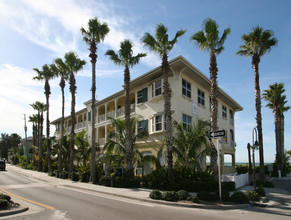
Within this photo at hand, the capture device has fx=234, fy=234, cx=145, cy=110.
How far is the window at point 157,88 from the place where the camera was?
71.0 feet

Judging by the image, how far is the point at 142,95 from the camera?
2372cm

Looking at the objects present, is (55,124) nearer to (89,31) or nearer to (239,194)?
(89,31)

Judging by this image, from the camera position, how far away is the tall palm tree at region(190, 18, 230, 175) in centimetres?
1580

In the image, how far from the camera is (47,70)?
110ft

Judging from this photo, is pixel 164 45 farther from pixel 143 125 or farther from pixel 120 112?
pixel 120 112

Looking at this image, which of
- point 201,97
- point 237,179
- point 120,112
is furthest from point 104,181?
point 201,97

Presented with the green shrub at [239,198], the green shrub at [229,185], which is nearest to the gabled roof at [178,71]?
the green shrub at [229,185]

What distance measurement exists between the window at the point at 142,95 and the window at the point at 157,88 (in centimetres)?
133

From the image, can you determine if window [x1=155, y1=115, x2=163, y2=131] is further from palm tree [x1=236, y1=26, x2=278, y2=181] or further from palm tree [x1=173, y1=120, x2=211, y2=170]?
palm tree [x1=236, y1=26, x2=278, y2=181]

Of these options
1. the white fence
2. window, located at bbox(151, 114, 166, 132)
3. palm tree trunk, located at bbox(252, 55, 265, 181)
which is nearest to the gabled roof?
window, located at bbox(151, 114, 166, 132)

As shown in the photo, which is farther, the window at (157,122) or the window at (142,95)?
Answer: the window at (142,95)

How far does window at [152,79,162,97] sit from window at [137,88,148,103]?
1331mm

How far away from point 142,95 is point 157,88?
2.42 metres

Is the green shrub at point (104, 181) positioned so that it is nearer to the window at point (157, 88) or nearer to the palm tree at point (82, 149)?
the palm tree at point (82, 149)
